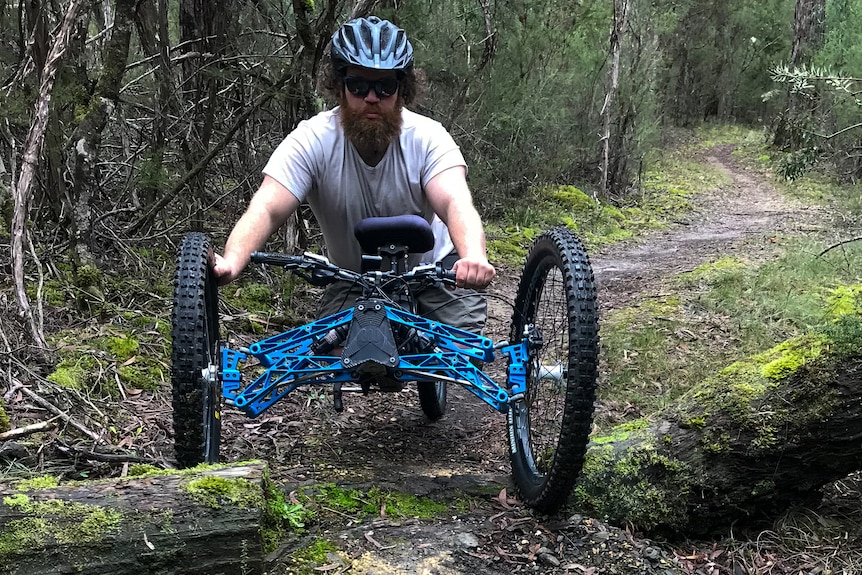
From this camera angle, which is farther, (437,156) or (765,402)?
(437,156)

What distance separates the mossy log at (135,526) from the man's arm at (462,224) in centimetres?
107

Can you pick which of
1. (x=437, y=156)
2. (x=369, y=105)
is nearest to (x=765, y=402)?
(x=437, y=156)

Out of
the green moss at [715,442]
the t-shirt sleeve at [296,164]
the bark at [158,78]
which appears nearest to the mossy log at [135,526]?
the t-shirt sleeve at [296,164]

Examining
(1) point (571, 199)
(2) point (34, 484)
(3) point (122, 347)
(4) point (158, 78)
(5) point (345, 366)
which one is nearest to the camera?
(2) point (34, 484)

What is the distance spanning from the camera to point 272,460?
3.03 meters

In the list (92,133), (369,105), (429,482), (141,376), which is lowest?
(429,482)

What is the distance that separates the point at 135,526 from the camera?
5.49 feet

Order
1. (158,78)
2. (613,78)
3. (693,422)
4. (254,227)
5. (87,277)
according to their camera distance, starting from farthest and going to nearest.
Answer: (613,78), (158,78), (87,277), (254,227), (693,422)

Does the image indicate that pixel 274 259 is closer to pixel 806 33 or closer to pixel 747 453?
pixel 747 453

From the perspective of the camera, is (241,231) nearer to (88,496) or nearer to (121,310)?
(88,496)

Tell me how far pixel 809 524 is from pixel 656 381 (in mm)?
1444

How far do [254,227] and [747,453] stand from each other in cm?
210

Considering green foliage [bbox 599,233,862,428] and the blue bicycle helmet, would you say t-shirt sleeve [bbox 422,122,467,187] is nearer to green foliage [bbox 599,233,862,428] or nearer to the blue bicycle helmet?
the blue bicycle helmet

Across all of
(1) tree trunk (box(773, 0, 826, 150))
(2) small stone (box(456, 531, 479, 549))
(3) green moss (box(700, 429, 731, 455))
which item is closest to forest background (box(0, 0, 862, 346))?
(2) small stone (box(456, 531, 479, 549))
